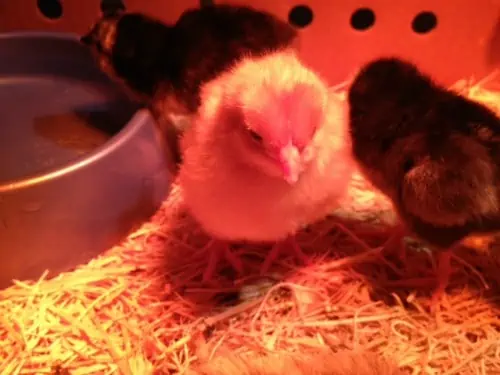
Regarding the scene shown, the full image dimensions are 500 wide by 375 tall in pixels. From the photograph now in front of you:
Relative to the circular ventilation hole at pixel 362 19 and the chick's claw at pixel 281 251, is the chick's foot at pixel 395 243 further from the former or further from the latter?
the circular ventilation hole at pixel 362 19

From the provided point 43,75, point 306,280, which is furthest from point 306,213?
point 43,75

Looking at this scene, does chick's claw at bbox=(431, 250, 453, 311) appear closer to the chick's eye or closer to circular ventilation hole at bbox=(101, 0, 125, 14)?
the chick's eye

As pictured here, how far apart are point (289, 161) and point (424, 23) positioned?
147 centimetres

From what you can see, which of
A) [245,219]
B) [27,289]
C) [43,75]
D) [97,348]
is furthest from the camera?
[43,75]

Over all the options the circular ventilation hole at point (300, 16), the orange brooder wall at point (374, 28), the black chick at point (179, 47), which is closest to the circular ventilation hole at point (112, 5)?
the orange brooder wall at point (374, 28)

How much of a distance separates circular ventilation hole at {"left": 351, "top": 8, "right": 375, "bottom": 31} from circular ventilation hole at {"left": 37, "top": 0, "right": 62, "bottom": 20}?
1.12 m

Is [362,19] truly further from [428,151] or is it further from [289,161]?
[289,161]

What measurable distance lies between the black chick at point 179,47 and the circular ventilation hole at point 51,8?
0.38 m

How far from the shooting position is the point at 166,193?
1897mm

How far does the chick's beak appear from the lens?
1129mm

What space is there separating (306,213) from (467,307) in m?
0.50

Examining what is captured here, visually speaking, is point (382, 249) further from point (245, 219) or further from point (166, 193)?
point (166, 193)

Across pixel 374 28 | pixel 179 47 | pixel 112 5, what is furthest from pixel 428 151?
pixel 112 5

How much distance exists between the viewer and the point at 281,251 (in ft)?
5.56
